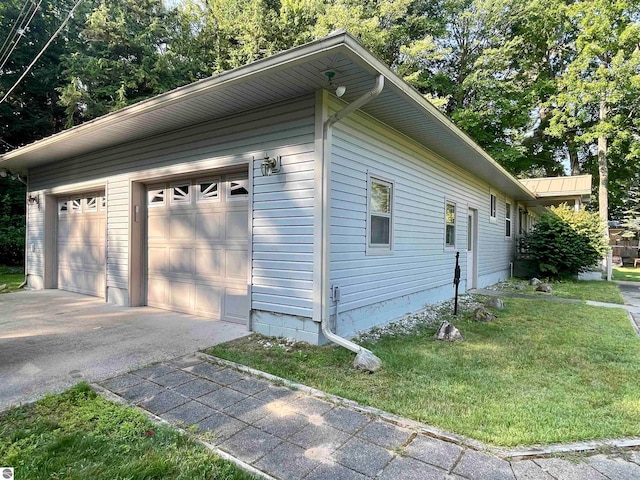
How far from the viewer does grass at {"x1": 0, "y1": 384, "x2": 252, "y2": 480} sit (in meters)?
1.88

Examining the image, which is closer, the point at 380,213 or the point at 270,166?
the point at 270,166

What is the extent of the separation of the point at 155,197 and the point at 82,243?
8.74 ft

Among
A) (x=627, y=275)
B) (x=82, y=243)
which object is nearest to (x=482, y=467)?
(x=82, y=243)

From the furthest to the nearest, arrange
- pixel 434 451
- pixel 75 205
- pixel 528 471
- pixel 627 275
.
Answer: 1. pixel 627 275
2. pixel 75 205
3. pixel 434 451
4. pixel 528 471

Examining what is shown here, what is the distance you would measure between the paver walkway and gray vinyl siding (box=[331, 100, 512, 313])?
187 cm

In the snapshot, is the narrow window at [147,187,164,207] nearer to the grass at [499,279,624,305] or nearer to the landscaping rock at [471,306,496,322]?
the landscaping rock at [471,306,496,322]

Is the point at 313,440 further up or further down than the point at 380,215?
further down

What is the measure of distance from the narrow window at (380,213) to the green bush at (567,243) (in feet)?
27.5

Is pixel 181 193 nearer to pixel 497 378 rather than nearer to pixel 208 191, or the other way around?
pixel 208 191

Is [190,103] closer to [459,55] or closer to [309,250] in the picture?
[309,250]

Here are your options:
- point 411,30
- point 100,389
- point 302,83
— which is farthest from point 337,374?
point 411,30

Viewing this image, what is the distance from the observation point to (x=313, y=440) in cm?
220

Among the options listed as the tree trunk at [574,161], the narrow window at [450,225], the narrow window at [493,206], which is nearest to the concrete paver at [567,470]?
the narrow window at [450,225]

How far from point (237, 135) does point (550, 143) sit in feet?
67.0
